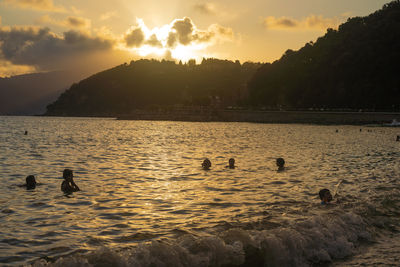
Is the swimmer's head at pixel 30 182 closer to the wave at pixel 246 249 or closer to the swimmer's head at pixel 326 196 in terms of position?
the wave at pixel 246 249

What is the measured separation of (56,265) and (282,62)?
151475mm

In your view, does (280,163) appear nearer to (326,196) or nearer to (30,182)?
(326,196)

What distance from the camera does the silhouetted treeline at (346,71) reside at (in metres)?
110

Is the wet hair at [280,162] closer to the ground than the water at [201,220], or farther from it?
farther from it

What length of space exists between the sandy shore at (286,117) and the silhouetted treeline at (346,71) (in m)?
9.49

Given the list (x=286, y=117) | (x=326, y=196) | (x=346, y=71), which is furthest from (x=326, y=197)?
(x=346, y=71)

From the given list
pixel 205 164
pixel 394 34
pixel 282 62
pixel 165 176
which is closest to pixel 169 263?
pixel 165 176

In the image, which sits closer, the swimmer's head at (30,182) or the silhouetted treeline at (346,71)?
the swimmer's head at (30,182)

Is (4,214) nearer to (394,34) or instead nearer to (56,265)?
(56,265)

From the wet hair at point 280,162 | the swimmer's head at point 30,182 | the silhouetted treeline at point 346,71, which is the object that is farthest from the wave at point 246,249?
the silhouetted treeline at point 346,71

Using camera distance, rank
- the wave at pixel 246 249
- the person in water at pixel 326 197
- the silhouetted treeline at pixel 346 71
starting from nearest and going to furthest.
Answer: the wave at pixel 246 249 → the person in water at pixel 326 197 → the silhouetted treeline at pixel 346 71

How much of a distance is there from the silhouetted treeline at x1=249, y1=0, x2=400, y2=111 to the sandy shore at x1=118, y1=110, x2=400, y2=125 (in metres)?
9.49

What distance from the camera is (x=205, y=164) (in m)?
22.8

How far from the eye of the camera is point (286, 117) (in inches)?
4894
